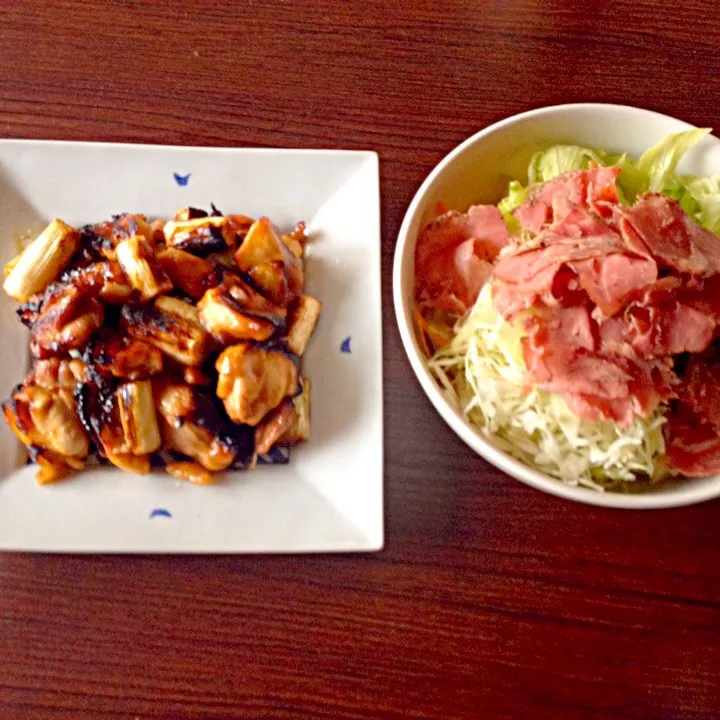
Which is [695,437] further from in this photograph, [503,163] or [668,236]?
Answer: [503,163]

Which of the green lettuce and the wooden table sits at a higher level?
the green lettuce

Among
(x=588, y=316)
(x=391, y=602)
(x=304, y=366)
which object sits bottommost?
(x=391, y=602)

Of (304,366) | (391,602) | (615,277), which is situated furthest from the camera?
(304,366)

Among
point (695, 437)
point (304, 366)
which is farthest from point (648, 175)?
point (304, 366)

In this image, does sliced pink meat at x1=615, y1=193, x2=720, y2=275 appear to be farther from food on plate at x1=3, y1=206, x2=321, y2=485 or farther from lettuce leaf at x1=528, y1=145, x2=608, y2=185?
food on plate at x1=3, y1=206, x2=321, y2=485

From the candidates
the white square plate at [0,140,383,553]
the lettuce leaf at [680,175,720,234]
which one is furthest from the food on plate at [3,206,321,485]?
the lettuce leaf at [680,175,720,234]

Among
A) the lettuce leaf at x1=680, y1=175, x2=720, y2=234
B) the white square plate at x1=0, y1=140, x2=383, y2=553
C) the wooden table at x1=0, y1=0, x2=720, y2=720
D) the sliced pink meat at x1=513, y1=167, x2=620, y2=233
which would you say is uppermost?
the sliced pink meat at x1=513, y1=167, x2=620, y2=233
